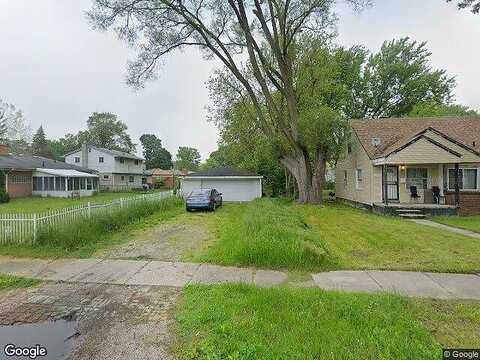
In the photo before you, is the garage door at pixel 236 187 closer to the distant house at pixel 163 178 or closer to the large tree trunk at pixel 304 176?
the large tree trunk at pixel 304 176

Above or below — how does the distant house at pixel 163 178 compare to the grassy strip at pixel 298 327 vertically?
above

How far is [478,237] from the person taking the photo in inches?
402

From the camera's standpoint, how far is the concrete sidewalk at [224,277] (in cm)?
545

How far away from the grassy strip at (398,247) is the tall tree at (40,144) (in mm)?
71145

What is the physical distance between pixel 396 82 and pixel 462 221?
84.1 feet

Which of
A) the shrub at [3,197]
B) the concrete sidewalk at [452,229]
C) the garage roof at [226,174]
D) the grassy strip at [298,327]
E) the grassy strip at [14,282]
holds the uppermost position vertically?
the garage roof at [226,174]

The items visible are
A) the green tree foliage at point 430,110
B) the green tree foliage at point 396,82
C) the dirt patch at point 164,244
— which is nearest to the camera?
the dirt patch at point 164,244

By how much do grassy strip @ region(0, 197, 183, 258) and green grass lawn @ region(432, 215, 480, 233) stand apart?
13.0m

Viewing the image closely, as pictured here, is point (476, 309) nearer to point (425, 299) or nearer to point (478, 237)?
point (425, 299)

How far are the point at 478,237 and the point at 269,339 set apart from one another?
10100 mm

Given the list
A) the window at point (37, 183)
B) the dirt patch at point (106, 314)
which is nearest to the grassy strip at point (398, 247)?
the dirt patch at point (106, 314)

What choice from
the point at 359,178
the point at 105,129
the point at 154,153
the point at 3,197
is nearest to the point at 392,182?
the point at 359,178

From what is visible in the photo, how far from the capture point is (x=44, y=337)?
379 centimetres

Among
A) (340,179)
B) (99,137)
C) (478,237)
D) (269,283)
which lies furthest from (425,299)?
(99,137)
